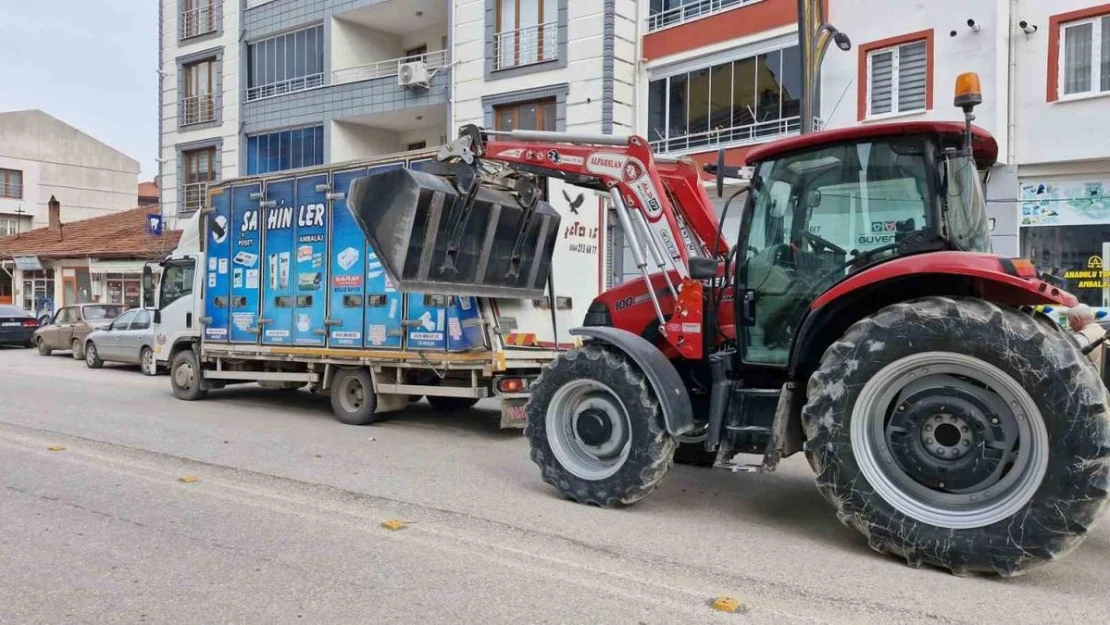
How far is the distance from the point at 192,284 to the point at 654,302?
9.34m

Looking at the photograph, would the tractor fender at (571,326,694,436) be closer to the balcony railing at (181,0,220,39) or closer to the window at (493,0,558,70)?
the window at (493,0,558,70)

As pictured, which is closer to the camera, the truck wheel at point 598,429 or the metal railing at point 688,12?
the truck wheel at point 598,429

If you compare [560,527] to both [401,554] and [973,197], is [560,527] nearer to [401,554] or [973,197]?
[401,554]

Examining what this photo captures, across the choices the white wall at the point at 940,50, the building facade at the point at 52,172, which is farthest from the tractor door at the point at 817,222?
the building facade at the point at 52,172

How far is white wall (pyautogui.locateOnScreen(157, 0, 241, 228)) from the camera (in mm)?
28562

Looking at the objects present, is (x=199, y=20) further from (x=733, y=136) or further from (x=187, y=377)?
(x=187, y=377)

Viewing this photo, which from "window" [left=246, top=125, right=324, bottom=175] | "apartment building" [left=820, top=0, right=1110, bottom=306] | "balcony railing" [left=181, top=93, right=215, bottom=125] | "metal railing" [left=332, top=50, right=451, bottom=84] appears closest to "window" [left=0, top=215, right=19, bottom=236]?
"balcony railing" [left=181, top=93, right=215, bottom=125]

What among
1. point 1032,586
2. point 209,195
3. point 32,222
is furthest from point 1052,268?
point 32,222

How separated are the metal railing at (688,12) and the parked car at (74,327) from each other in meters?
15.8

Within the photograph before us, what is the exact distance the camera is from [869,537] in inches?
191

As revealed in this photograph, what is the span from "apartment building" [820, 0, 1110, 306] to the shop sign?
0.01 m

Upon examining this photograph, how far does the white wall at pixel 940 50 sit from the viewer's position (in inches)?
586

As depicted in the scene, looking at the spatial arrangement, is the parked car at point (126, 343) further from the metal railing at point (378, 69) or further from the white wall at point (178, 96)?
the white wall at point (178, 96)

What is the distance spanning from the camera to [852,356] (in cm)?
484
